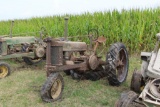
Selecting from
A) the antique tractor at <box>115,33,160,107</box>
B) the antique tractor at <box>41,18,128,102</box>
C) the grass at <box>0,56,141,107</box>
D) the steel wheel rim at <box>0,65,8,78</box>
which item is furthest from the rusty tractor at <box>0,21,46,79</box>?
the antique tractor at <box>115,33,160,107</box>

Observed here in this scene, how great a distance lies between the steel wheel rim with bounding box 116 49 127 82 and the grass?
19 centimetres

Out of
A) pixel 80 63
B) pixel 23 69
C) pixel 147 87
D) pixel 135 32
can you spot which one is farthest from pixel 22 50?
pixel 147 87

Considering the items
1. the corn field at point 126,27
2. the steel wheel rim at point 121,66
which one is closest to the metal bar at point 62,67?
the steel wheel rim at point 121,66

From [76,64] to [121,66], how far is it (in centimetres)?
120

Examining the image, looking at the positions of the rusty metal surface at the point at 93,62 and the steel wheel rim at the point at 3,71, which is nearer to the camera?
the rusty metal surface at the point at 93,62

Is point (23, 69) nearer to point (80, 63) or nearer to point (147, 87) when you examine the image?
point (80, 63)

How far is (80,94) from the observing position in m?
5.47

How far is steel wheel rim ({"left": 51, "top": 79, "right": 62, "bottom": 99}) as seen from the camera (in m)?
5.13

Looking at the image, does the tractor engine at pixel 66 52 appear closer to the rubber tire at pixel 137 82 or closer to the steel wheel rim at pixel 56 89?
the steel wheel rim at pixel 56 89

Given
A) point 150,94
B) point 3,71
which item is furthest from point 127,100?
point 3,71

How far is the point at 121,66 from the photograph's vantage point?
6.41 metres

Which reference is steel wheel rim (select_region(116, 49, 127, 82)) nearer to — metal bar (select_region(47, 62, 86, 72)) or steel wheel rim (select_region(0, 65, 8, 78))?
metal bar (select_region(47, 62, 86, 72))

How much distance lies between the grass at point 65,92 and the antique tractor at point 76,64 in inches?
7.0

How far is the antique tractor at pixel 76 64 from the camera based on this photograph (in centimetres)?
513
